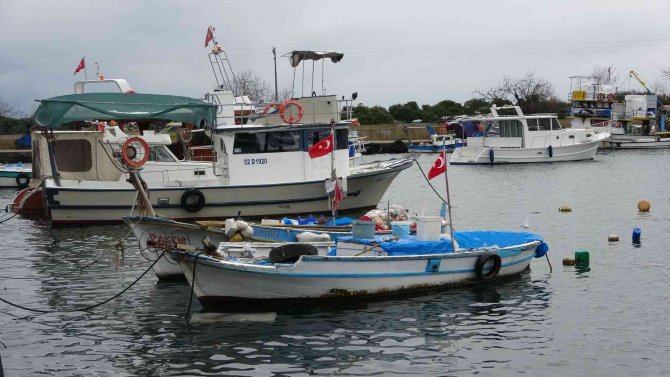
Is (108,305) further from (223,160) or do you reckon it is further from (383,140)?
(383,140)

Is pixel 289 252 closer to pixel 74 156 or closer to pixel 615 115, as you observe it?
pixel 74 156

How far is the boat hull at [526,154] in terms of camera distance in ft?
208

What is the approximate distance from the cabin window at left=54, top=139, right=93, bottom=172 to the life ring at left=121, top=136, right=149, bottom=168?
7472mm

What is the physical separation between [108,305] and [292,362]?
5.55 metres

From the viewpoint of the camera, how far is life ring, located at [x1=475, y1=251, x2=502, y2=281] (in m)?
18.1

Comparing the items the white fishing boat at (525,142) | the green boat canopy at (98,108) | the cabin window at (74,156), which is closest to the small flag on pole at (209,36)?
the cabin window at (74,156)

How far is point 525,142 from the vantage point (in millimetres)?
64125

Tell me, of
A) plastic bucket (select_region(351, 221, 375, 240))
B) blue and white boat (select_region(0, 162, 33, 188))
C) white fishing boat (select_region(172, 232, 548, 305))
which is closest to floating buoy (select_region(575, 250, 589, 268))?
white fishing boat (select_region(172, 232, 548, 305))

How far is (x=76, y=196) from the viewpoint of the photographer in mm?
29234

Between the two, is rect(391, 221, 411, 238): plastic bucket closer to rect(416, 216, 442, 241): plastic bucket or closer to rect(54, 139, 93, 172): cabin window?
rect(416, 216, 442, 241): plastic bucket

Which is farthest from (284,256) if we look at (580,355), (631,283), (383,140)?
(383,140)

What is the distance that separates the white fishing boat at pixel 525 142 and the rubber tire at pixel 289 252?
4862 cm

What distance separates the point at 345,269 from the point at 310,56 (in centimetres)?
1828

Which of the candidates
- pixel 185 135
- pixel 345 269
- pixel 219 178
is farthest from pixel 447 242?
pixel 185 135
